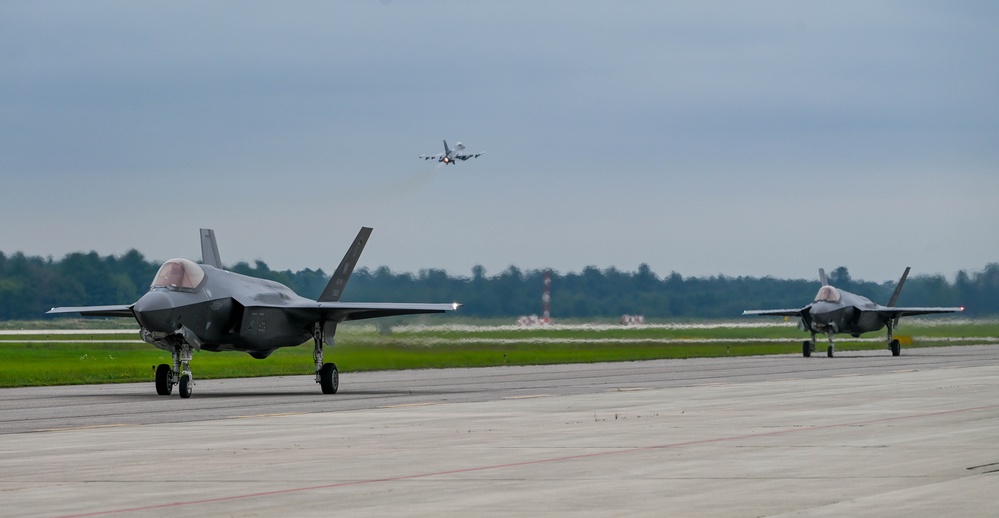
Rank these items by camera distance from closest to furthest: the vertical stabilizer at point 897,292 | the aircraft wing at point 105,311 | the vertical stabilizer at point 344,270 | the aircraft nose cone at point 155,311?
the aircraft nose cone at point 155,311 < the aircraft wing at point 105,311 < the vertical stabilizer at point 344,270 < the vertical stabilizer at point 897,292

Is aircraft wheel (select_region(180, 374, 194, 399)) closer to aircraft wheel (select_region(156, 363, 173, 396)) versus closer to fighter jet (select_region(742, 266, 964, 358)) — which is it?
aircraft wheel (select_region(156, 363, 173, 396))

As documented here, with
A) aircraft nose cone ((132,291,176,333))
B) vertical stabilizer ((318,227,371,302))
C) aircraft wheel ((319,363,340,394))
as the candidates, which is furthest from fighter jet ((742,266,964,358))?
aircraft nose cone ((132,291,176,333))

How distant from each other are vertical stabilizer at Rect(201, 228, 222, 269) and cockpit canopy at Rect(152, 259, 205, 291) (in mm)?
4338

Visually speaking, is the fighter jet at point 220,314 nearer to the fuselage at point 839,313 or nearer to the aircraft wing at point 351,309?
the aircraft wing at point 351,309

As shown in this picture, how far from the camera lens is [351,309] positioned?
1228 inches

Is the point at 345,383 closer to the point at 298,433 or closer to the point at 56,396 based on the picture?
the point at 56,396

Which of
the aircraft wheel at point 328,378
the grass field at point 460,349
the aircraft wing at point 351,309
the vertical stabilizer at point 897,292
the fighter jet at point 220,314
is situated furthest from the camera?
the vertical stabilizer at point 897,292

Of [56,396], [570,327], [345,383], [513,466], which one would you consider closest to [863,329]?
[570,327]

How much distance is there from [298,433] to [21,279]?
59.2m

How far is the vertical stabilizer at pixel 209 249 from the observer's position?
110 feet

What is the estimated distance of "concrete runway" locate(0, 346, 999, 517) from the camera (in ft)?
36.3

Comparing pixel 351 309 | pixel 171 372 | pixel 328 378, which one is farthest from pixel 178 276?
pixel 351 309

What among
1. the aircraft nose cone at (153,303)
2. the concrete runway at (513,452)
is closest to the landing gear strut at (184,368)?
the concrete runway at (513,452)

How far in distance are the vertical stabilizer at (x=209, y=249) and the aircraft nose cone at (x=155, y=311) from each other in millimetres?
5510
